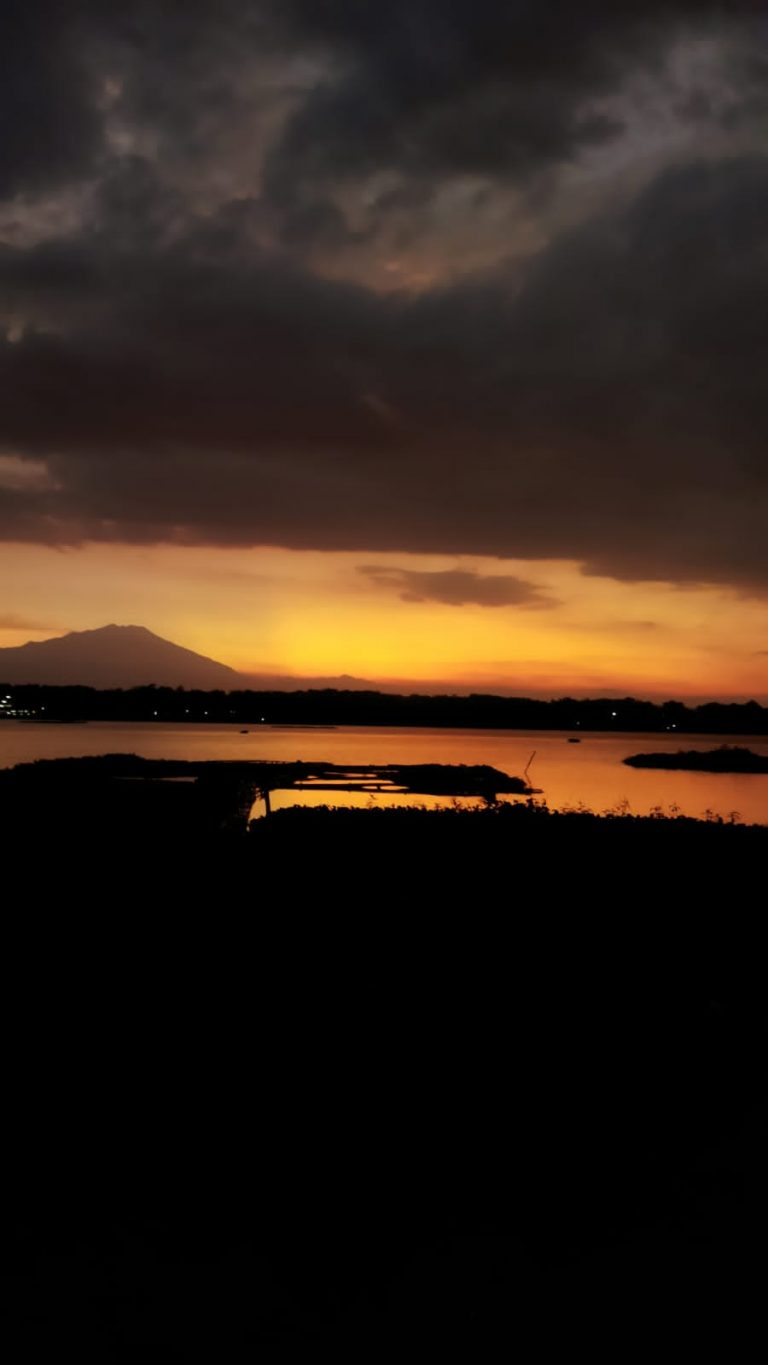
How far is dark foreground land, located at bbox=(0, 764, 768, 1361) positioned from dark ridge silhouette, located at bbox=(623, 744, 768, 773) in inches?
3494

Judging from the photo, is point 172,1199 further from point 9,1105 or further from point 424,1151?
point 9,1105

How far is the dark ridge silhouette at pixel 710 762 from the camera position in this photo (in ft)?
341

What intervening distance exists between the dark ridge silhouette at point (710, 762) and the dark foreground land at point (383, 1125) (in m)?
88.8

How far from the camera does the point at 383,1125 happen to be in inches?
323

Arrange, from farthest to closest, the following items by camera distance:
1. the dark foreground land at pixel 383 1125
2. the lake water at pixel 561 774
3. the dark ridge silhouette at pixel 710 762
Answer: the dark ridge silhouette at pixel 710 762, the lake water at pixel 561 774, the dark foreground land at pixel 383 1125

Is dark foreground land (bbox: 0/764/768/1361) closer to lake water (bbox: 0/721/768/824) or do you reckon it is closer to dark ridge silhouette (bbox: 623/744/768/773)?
lake water (bbox: 0/721/768/824)

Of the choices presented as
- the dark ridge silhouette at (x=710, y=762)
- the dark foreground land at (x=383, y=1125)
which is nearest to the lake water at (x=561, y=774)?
the dark ridge silhouette at (x=710, y=762)

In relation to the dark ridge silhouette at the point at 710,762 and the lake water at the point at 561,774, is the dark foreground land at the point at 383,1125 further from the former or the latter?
the dark ridge silhouette at the point at 710,762

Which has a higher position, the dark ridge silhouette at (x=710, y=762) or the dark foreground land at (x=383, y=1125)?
the dark foreground land at (x=383, y=1125)

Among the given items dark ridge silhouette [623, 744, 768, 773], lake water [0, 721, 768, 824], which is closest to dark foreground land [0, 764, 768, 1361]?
lake water [0, 721, 768, 824]

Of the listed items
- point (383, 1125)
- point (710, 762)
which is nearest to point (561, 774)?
point (710, 762)

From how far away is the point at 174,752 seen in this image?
108 metres

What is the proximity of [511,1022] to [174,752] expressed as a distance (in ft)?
324

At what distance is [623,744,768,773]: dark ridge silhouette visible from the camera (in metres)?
104
